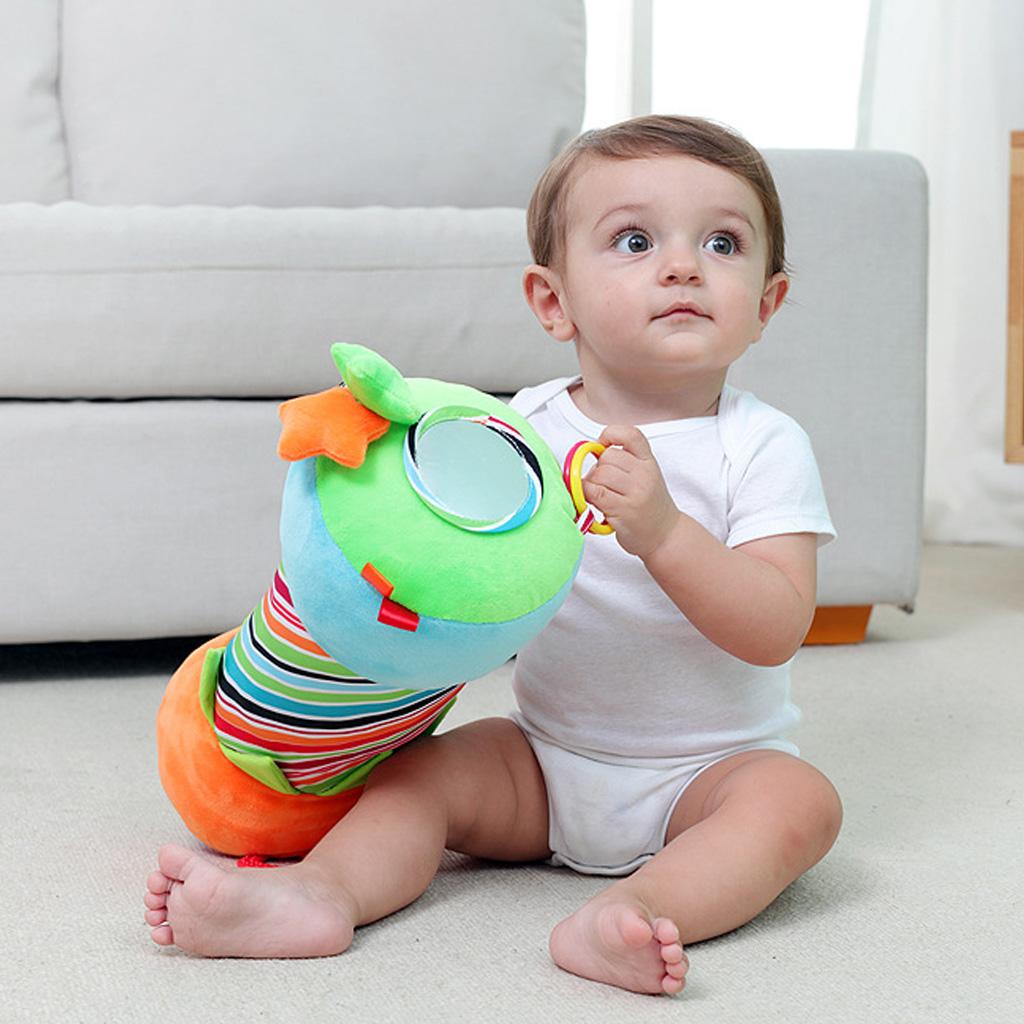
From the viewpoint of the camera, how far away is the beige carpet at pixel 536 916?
2.38 ft

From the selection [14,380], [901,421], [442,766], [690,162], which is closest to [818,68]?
[901,421]

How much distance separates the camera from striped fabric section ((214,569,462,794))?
0.84 m

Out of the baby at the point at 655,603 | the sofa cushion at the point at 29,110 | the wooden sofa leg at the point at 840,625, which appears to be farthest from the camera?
the sofa cushion at the point at 29,110

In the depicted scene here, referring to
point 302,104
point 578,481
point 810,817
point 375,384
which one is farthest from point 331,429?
point 302,104

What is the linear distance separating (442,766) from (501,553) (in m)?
0.23

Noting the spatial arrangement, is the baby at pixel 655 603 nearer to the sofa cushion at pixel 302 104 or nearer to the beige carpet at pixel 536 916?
the beige carpet at pixel 536 916

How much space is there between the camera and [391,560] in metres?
0.73

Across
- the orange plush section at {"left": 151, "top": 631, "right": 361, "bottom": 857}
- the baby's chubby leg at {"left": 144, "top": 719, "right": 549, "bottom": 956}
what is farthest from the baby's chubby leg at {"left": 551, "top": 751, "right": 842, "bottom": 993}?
the orange plush section at {"left": 151, "top": 631, "right": 361, "bottom": 857}

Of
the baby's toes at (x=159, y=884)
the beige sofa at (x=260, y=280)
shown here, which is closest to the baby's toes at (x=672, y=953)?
the baby's toes at (x=159, y=884)

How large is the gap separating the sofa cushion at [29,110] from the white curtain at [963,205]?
1486mm

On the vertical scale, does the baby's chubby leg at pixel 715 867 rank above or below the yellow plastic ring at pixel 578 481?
below

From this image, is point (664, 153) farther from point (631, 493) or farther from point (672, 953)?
point (672, 953)

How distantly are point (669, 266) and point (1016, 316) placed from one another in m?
1.18

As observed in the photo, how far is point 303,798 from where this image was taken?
3.07 feet
